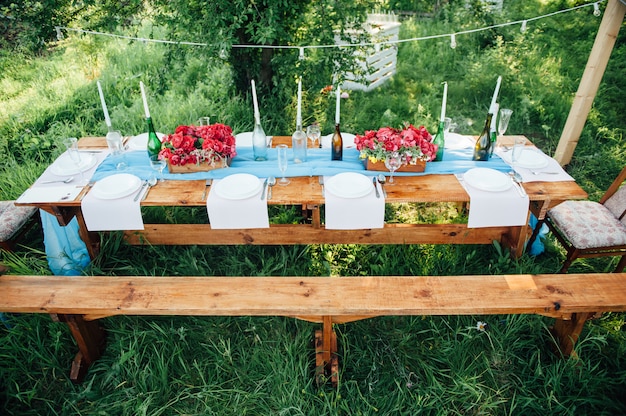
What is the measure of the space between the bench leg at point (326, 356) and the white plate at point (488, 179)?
3.98 ft

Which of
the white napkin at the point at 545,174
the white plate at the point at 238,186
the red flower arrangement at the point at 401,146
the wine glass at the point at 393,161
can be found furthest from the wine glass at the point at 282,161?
the white napkin at the point at 545,174

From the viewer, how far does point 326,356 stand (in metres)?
2.38

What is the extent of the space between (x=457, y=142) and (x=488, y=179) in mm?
610

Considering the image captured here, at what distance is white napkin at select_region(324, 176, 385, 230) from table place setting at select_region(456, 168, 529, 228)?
55 centimetres

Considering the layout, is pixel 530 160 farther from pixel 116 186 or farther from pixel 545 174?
pixel 116 186

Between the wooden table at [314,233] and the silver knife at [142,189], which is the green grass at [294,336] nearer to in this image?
the wooden table at [314,233]

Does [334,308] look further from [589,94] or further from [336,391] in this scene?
[589,94]

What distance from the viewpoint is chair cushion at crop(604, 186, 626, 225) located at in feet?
9.57

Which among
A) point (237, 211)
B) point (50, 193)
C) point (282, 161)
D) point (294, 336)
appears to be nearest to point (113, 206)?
point (50, 193)

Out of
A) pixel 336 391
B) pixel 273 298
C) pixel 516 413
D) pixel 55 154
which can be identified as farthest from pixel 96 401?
pixel 55 154

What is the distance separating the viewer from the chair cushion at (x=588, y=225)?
9.08ft

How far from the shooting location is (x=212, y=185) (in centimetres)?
266

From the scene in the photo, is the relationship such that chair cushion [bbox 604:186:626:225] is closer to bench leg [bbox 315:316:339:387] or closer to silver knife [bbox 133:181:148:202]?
bench leg [bbox 315:316:339:387]

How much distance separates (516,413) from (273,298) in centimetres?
140
